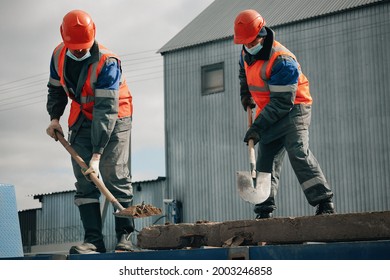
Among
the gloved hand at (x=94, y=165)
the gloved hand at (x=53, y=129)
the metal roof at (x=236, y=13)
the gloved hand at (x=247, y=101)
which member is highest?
the metal roof at (x=236, y=13)

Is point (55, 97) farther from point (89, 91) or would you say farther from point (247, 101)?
point (247, 101)

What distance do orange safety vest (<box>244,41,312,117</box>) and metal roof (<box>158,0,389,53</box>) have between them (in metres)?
17.7

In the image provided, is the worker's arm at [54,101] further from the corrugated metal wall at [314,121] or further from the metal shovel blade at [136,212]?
the corrugated metal wall at [314,121]

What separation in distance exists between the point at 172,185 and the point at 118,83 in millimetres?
20442

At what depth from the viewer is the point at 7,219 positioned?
6.77 meters

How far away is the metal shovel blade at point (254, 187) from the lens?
226 inches

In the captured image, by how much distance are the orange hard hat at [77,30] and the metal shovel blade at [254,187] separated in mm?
1714

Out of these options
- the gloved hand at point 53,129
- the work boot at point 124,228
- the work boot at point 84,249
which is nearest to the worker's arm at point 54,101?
the gloved hand at point 53,129

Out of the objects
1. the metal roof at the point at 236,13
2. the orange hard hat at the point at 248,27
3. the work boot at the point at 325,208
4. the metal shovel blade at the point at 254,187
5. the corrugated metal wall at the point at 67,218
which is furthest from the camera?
the corrugated metal wall at the point at 67,218

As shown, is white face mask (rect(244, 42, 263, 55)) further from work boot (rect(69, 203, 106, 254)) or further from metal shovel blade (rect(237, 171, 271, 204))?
work boot (rect(69, 203, 106, 254))

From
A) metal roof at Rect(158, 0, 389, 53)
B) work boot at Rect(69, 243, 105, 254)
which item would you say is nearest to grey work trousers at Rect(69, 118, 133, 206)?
work boot at Rect(69, 243, 105, 254)

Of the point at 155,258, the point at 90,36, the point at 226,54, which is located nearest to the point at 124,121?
the point at 90,36
